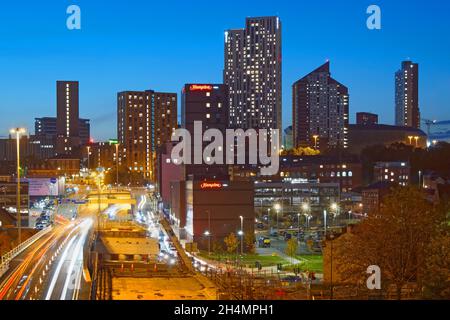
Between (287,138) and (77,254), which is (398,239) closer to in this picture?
(77,254)

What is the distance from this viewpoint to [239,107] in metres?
96.3

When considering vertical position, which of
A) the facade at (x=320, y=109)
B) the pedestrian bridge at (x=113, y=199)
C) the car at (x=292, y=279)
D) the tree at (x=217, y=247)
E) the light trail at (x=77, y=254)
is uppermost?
the facade at (x=320, y=109)

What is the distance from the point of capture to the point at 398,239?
11.9 m

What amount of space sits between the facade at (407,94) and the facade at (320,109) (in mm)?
17000

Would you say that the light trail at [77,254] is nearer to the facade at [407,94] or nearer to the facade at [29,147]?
the facade at [29,147]

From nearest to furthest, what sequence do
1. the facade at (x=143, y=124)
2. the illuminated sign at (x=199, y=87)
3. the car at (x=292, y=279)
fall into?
1. the car at (x=292, y=279)
2. the illuminated sign at (x=199, y=87)
3. the facade at (x=143, y=124)

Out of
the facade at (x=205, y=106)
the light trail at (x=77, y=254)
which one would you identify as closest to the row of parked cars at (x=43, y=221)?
the light trail at (x=77, y=254)

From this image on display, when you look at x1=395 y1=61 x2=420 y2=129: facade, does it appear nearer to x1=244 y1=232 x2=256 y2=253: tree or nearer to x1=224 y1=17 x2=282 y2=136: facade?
x1=224 y1=17 x2=282 y2=136: facade

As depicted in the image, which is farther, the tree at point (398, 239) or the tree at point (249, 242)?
the tree at point (249, 242)

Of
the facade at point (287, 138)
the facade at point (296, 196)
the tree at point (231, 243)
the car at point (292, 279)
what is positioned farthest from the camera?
the facade at point (287, 138)

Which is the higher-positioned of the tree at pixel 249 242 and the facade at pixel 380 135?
the facade at pixel 380 135

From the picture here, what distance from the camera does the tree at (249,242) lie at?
25031 millimetres

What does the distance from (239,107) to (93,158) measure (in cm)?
2264

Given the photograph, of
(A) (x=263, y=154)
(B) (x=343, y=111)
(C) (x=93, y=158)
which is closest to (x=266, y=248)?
(A) (x=263, y=154)
